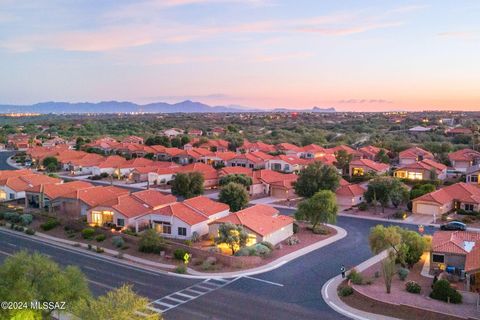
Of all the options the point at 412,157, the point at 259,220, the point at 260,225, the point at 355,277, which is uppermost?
the point at 412,157

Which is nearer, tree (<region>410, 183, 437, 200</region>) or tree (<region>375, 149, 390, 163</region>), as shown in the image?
tree (<region>410, 183, 437, 200</region>)

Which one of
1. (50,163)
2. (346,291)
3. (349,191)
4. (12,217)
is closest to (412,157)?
(349,191)

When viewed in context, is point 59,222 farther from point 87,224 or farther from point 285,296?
point 285,296

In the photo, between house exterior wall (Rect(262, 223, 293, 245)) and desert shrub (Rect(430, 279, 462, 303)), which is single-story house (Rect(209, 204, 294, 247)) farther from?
desert shrub (Rect(430, 279, 462, 303))

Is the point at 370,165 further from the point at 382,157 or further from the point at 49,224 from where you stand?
the point at 49,224

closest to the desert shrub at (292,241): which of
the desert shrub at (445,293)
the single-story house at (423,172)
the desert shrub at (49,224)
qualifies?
the desert shrub at (445,293)

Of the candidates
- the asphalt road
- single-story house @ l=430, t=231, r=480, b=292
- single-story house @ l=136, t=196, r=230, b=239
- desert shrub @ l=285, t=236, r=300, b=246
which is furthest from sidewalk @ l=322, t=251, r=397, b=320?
single-story house @ l=136, t=196, r=230, b=239
